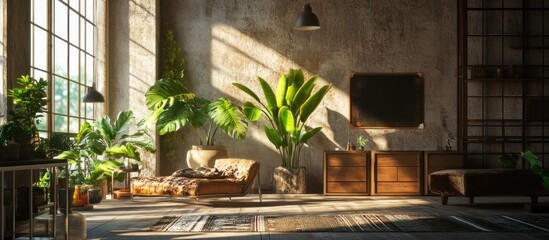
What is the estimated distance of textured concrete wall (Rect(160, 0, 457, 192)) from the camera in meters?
11.2

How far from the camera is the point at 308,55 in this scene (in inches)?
442

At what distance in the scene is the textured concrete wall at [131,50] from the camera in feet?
35.2

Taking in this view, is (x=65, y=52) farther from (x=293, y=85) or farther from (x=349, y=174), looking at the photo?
(x=349, y=174)

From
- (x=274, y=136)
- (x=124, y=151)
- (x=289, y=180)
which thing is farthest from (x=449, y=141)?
(x=124, y=151)

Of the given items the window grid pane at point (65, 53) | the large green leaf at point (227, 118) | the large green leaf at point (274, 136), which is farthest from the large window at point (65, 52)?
the large green leaf at point (274, 136)

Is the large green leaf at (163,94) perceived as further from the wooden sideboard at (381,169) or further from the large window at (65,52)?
the wooden sideboard at (381,169)

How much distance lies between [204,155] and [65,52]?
2469 millimetres

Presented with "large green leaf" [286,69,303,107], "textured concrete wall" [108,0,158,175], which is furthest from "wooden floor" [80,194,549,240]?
"textured concrete wall" [108,0,158,175]

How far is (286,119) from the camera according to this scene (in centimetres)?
1041

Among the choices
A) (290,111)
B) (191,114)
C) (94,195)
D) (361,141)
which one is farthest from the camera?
(361,141)

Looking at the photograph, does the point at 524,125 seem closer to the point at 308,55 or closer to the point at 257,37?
the point at 308,55

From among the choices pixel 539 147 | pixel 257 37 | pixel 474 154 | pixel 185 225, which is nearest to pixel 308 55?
pixel 257 37

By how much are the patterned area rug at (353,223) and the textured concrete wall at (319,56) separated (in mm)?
3895

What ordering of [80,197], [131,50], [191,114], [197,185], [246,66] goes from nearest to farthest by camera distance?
[80,197]
[197,185]
[191,114]
[131,50]
[246,66]
